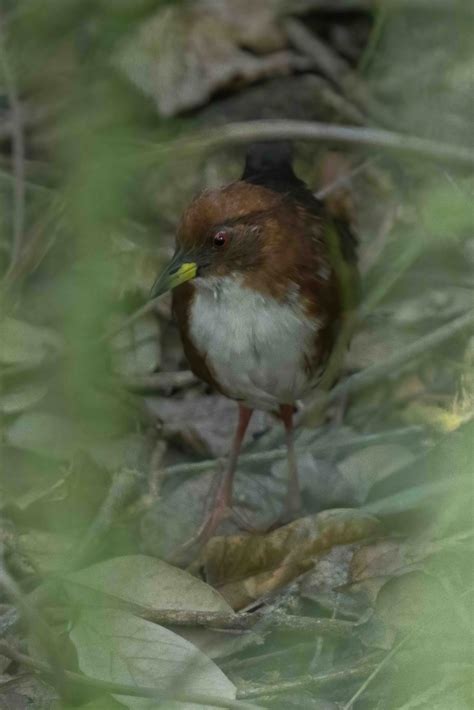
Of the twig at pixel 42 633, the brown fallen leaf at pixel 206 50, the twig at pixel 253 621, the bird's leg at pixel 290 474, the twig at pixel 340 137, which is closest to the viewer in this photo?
the twig at pixel 42 633

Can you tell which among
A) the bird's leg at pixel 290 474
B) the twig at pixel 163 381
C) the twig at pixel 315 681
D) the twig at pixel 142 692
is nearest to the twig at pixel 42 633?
the twig at pixel 142 692

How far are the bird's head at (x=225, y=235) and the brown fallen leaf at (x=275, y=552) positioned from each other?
0.77 m

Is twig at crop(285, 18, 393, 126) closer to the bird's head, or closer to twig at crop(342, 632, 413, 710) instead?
the bird's head

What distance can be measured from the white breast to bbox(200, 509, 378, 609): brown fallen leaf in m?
0.46

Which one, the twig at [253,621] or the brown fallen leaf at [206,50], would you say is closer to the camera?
the twig at [253,621]

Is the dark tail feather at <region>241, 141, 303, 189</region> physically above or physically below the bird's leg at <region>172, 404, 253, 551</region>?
above

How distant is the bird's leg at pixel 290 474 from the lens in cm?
468

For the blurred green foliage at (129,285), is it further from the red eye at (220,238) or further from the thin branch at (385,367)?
the red eye at (220,238)

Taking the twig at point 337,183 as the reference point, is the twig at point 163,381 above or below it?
below

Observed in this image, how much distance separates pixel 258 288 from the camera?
13.8 ft

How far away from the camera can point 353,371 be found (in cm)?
547

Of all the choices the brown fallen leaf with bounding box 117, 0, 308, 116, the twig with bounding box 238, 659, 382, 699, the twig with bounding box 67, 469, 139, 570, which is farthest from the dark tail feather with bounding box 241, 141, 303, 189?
the twig with bounding box 238, 659, 382, 699

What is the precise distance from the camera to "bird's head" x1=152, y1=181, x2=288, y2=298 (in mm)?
4113

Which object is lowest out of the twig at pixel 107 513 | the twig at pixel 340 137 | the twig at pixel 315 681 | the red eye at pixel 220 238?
the twig at pixel 107 513
